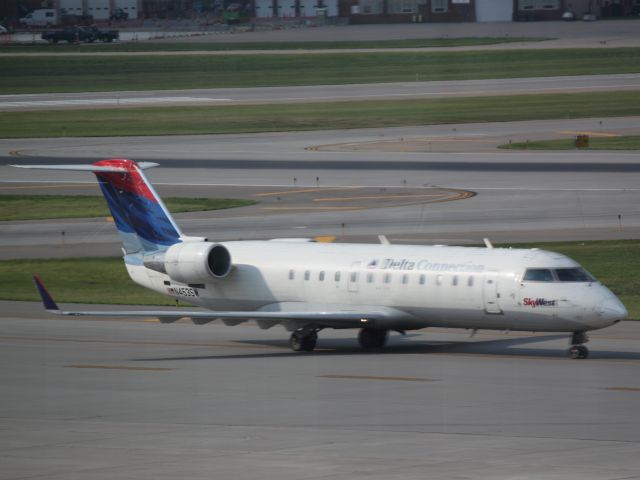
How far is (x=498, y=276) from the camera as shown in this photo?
3180 cm

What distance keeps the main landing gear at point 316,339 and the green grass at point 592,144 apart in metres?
47.9

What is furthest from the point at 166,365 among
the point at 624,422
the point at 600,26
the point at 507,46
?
the point at 600,26

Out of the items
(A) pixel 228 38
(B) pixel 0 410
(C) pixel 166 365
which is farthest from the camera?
(A) pixel 228 38

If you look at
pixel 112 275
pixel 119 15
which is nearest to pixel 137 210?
pixel 112 275

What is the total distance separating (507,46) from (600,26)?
53.8 feet

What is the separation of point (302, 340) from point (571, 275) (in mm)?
7203

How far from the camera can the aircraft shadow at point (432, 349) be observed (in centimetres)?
3272

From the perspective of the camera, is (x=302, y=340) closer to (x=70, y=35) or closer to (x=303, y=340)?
(x=303, y=340)

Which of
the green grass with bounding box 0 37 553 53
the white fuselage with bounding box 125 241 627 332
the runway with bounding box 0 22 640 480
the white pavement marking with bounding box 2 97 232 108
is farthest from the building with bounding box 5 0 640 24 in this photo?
the white fuselage with bounding box 125 241 627 332

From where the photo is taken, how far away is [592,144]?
81.2 m

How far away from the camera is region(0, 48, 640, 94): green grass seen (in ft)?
426

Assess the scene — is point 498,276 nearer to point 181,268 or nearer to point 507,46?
point 181,268

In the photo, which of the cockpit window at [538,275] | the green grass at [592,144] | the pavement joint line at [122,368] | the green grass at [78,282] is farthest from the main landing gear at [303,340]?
the green grass at [592,144]

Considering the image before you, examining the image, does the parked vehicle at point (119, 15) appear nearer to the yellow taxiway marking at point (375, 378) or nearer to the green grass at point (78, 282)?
the green grass at point (78, 282)
